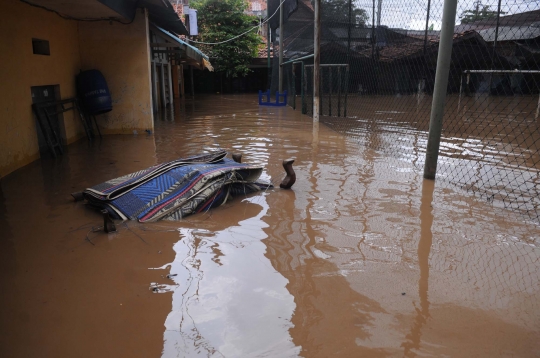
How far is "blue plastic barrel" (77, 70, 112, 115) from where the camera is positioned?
956cm

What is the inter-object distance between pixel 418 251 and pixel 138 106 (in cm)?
837

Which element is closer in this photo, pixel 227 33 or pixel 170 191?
pixel 170 191

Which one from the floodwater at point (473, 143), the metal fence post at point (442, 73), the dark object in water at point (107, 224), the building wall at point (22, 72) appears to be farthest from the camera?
the building wall at point (22, 72)

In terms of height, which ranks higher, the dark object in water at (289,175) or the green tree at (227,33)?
the green tree at (227,33)

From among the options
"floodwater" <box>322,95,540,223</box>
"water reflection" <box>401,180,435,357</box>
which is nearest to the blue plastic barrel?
"floodwater" <box>322,95,540,223</box>

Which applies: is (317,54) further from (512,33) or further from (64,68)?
(64,68)

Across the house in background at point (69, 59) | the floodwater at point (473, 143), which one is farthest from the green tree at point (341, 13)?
the house in background at point (69, 59)

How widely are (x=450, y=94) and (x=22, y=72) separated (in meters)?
14.7

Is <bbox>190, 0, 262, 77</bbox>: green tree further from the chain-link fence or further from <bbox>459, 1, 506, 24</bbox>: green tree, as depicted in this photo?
<bbox>459, 1, 506, 24</bbox>: green tree

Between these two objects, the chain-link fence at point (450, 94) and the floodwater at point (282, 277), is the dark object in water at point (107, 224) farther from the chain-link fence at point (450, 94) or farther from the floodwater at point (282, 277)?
the chain-link fence at point (450, 94)

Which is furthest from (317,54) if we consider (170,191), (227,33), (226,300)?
(227,33)

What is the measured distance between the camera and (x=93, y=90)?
9.59 meters

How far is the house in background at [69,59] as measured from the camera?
6.77 m

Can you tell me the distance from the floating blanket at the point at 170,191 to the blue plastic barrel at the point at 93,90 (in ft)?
17.2
